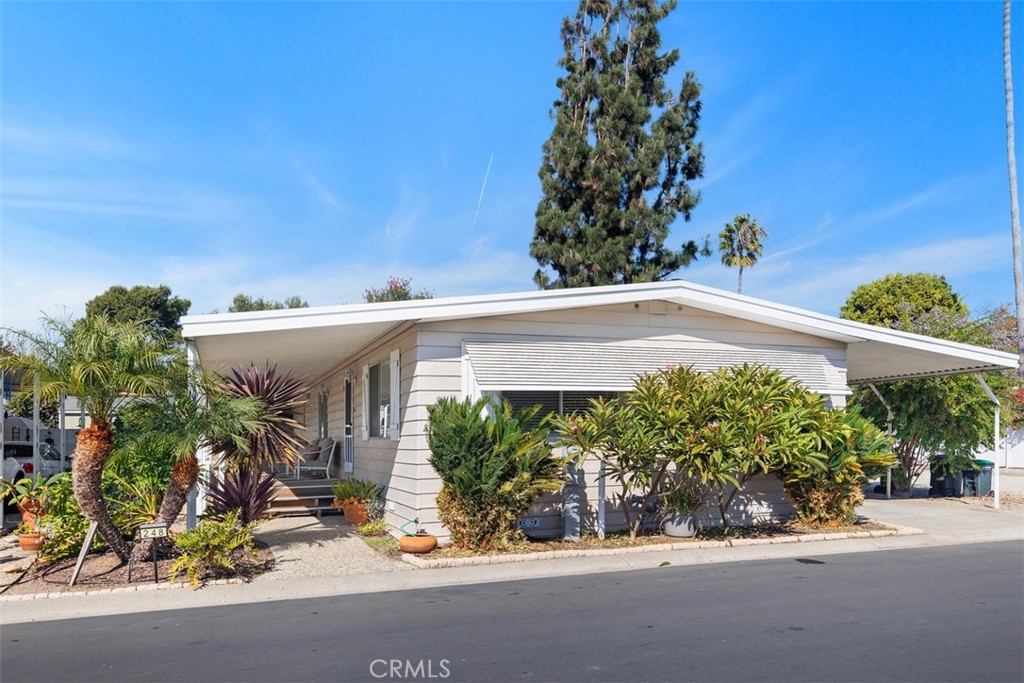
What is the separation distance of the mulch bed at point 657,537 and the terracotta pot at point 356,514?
2.49 metres

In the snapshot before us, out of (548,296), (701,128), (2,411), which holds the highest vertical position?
(701,128)

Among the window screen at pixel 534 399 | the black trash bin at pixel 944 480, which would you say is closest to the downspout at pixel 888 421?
the black trash bin at pixel 944 480

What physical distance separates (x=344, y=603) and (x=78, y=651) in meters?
2.21

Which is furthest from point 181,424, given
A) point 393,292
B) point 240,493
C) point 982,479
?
point 393,292

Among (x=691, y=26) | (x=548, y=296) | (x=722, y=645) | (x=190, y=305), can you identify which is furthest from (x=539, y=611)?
(x=190, y=305)

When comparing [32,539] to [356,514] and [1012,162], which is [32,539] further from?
[1012,162]

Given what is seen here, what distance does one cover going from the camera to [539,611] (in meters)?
6.71

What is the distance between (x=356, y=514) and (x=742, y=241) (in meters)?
28.6

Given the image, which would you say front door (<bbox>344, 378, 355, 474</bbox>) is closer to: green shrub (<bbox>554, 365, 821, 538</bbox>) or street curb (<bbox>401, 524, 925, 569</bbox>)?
street curb (<bbox>401, 524, 925, 569</bbox>)

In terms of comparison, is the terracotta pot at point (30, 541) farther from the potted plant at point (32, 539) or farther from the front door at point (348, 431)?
the front door at point (348, 431)

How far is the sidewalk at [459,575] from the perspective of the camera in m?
7.12

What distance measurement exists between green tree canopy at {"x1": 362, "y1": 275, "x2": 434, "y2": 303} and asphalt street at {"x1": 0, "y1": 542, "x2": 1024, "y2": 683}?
27561 millimetres

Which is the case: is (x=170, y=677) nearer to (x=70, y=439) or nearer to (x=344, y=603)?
(x=344, y=603)

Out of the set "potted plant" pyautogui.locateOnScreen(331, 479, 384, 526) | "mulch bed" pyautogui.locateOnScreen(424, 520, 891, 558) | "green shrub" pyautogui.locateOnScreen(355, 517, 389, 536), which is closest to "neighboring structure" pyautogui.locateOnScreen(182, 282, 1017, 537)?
"green shrub" pyautogui.locateOnScreen(355, 517, 389, 536)
